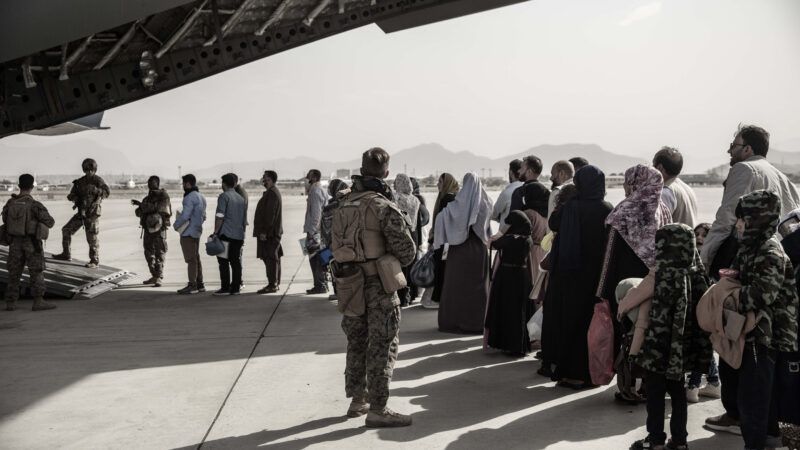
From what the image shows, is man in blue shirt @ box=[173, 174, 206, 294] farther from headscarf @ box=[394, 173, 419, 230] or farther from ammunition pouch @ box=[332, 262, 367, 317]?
ammunition pouch @ box=[332, 262, 367, 317]

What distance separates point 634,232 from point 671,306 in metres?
1.18

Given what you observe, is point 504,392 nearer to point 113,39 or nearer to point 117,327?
point 117,327

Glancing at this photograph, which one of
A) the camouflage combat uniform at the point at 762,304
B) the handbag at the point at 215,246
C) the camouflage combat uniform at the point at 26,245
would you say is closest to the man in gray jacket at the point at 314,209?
the handbag at the point at 215,246

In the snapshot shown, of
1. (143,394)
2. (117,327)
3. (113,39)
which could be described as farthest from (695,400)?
(113,39)

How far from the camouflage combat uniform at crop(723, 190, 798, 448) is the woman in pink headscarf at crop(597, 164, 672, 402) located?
1.26 m

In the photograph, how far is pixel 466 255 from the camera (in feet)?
26.4

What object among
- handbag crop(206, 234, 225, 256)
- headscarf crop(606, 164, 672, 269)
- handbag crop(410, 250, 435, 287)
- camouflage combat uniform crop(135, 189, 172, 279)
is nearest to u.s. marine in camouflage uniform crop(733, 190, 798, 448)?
headscarf crop(606, 164, 672, 269)

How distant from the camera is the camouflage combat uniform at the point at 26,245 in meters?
9.53

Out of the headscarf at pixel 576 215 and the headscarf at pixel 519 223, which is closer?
the headscarf at pixel 576 215

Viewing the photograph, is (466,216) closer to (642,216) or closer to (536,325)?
(536,325)

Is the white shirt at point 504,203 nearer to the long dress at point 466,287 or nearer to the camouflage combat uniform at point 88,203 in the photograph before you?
the long dress at point 466,287

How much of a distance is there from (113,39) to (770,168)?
9.30 m

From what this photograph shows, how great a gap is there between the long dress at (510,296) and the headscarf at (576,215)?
3.76ft

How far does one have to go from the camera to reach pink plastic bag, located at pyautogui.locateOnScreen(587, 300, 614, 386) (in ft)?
17.7
